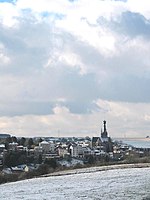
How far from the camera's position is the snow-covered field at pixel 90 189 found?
2619cm

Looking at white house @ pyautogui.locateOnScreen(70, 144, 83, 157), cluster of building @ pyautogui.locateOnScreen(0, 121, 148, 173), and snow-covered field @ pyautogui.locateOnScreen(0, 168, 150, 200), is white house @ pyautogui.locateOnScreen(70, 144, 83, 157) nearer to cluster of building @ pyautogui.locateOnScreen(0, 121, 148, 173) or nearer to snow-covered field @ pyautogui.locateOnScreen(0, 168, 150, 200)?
cluster of building @ pyautogui.locateOnScreen(0, 121, 148, 173)

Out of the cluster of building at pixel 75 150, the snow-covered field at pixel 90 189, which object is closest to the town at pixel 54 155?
the cluster of building at pixel 75 150

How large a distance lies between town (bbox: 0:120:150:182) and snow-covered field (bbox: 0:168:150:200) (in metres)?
10.7

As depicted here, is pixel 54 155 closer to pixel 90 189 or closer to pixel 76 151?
pixel 76 151

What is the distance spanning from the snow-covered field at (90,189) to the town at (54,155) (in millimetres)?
10706

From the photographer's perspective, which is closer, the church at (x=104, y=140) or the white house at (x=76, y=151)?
the white house at (x=76, y=151)

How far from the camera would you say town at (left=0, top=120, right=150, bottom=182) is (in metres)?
57.8

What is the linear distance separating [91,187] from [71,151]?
10254cm

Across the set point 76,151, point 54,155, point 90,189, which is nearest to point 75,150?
point 76,151

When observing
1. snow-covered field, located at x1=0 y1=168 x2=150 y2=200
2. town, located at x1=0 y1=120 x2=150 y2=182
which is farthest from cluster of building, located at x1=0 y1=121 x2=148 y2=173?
snow-covered field, located at x1=0 y1=168 x2=150 y2=200

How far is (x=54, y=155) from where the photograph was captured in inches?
4380

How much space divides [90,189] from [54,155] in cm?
8171

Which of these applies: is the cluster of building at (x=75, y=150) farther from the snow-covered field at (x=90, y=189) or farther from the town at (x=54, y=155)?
the snow-covered field at (x=90, y=189)

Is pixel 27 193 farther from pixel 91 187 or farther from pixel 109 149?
pixel 109 149
